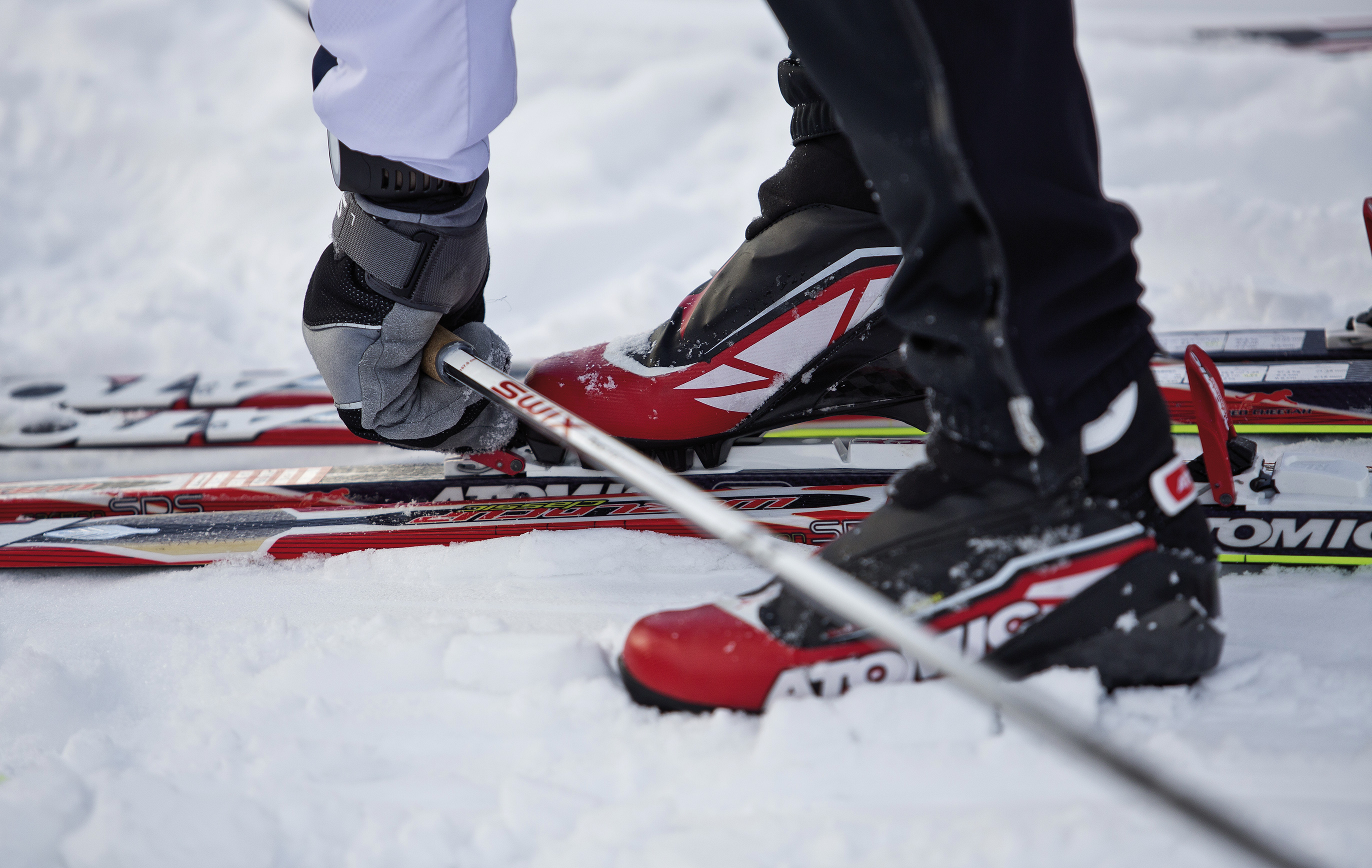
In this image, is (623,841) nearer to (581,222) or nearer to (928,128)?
(928,128)

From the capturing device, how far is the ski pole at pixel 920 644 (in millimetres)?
545

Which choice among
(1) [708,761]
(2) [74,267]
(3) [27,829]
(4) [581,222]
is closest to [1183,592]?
(1) [708,761]

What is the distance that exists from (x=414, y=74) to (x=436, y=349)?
18.2 inches

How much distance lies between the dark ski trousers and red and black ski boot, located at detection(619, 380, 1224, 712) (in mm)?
49

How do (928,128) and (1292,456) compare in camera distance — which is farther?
(1292,456)

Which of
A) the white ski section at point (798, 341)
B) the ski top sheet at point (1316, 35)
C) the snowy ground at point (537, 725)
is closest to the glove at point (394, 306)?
the snowy ground at point (537, 725)

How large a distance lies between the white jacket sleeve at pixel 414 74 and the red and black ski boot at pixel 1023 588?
78 cm

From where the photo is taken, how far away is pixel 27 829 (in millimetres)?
696

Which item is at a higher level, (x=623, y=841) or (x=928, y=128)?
(x=928, y=128)

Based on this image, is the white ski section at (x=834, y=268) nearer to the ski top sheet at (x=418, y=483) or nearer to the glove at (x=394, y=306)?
the ski top sheet at (x=418, y=483)

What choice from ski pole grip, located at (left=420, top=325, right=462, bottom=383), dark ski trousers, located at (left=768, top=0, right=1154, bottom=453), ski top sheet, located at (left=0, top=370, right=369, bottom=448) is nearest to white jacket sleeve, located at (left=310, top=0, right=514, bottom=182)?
ski pole grip, located at (left=420, top=325, right=462, bottom=383)

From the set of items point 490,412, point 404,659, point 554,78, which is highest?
point 554,78

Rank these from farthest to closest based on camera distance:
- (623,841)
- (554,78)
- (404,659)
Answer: (554,78) → (404,659) → (623,841)

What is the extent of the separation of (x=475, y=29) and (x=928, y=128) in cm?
72
